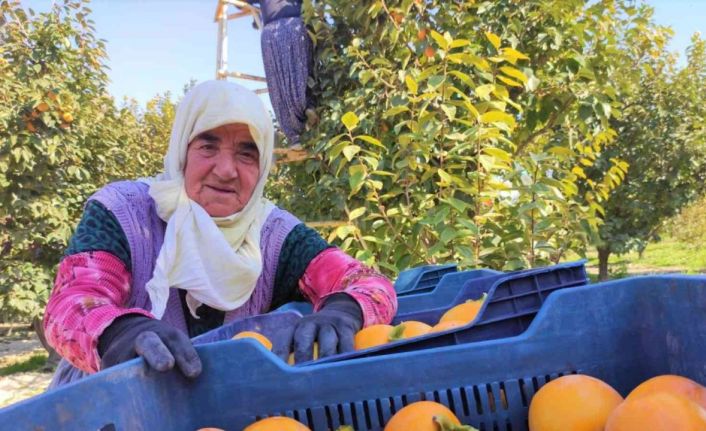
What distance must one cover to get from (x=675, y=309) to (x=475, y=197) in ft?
6.47

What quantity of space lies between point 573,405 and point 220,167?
1.22m

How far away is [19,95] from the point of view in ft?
19.3

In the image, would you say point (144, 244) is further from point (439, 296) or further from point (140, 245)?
point (439, 296)

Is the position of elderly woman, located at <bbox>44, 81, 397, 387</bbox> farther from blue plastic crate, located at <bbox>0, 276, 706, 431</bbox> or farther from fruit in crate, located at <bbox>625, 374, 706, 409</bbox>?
fruit in crate, located at <bbox>625, 374, 706, 409</bbox>

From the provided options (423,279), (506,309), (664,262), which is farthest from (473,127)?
(664,262)

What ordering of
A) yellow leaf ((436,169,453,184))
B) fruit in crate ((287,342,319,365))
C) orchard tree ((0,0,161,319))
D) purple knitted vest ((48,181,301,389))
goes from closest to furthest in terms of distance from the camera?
fruit in crate ((287,342,319,365)) < purple knitted vest ((48,181,301,389)) < yellow leaf ((436,169,453,184)) < orchard tree ((0,0,161,319))

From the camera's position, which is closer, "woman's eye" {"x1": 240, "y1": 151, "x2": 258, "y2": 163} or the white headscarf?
the white headscarf

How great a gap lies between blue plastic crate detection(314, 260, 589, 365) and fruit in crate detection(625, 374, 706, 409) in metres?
0.26

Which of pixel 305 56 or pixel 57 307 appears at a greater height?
pixel 305 56

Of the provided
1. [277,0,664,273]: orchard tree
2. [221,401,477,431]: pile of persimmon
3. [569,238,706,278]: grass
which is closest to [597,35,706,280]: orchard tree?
[569,238,706,278]: grass

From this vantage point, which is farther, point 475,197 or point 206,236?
point 475,197

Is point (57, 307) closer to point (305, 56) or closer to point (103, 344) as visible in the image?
point (103, 344)

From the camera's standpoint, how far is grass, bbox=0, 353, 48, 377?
6465 millimetres

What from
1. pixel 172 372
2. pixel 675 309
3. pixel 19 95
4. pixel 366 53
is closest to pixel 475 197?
pixel 366 53
